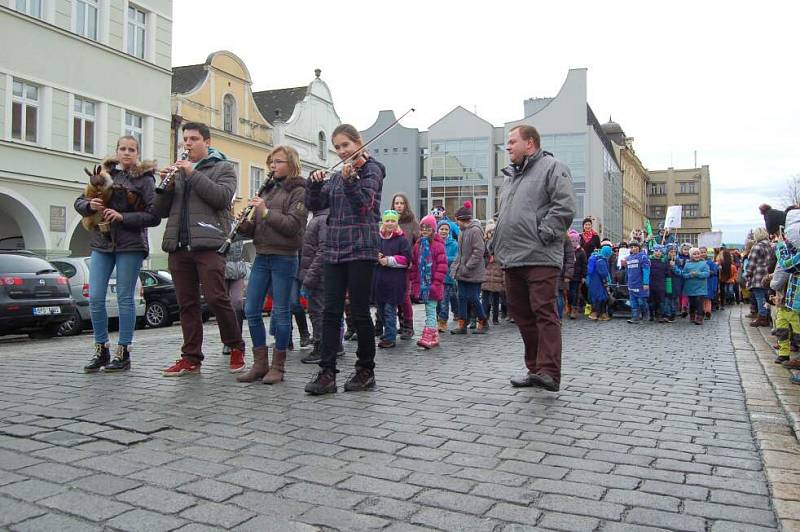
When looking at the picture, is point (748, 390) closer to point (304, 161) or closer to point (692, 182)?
point (304, 161)

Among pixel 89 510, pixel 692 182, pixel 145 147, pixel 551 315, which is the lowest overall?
pixel 89 510

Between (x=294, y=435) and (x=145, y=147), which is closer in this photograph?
(x=294, y=435)

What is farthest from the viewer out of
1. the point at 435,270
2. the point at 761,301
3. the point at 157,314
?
the point at 157,314

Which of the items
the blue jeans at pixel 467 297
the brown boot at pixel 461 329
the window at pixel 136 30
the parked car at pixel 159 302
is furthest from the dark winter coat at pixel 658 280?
the window at pixel 136 30

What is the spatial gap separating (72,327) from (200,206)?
7780mm

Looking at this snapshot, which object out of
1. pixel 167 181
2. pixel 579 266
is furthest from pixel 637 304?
pixel 167 181

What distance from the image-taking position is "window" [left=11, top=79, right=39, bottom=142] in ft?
75.5

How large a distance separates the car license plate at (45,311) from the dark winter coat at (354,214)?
7.44 m

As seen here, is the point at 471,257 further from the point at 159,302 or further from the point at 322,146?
the point at 322,146

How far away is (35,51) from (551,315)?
75.5ft

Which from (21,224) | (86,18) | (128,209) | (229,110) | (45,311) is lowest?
(45,311)

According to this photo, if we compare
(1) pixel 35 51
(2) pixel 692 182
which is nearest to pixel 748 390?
(1) pixel 35 51

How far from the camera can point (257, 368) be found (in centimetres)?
595

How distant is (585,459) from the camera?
3768mm
